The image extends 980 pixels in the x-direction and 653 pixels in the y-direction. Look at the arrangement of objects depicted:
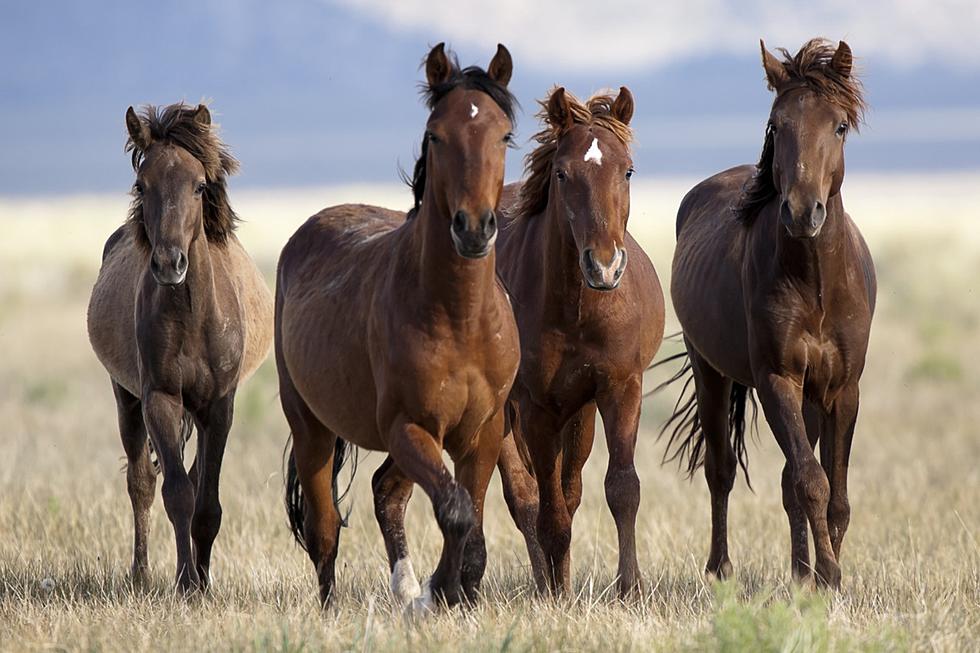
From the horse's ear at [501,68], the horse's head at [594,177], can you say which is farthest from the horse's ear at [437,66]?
the horse's head at [594,177]

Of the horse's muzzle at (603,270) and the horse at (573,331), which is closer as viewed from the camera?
the horse's muzzle at (603,270)

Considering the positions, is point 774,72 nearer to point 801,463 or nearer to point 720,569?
point 801,463

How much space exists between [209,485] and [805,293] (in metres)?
3.20

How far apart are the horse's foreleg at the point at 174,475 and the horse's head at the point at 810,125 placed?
10.4 ft

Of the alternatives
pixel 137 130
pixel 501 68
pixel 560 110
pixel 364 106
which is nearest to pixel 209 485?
pixel 137 130

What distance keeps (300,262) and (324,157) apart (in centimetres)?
16774

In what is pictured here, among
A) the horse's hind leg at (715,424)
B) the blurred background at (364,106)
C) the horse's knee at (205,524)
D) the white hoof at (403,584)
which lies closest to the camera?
the white hoof at (403,584)

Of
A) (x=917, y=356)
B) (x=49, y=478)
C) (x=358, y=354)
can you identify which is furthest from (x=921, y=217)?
(x=358, y=354)

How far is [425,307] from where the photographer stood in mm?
5746

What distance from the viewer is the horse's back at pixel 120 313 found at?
7.99m

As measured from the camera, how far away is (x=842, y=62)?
6750 millimetres

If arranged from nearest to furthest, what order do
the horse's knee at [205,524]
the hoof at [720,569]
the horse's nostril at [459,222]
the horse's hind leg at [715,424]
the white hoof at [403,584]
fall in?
the horse's nostril at [459,222] → the white hoof at [403,584] → the horse's knee at [205,524] → the hoof at [720,569] → the horse's hind leg at [715,424]

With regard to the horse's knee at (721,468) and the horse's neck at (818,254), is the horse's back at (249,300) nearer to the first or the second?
the horse's knee at (721,468)

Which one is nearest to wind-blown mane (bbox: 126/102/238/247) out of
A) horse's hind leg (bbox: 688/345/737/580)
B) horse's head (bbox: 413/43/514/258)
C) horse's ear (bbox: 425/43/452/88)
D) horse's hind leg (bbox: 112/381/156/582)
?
horse's hind leg (bbox: 112/381/156/582)
